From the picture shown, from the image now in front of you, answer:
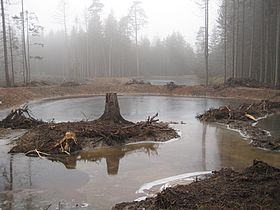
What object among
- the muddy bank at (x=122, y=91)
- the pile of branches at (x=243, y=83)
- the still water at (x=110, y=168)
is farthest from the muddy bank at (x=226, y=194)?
the pile of branches at (x=243, y=83)

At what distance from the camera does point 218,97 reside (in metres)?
35.3

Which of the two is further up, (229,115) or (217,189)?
(229,115)

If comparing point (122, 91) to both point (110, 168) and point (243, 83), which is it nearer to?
point (243, 83)

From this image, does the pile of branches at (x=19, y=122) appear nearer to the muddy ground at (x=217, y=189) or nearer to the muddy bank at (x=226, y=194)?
the muddy ground at (x=217, y=189)

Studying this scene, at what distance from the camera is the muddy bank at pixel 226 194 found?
24.2 ft

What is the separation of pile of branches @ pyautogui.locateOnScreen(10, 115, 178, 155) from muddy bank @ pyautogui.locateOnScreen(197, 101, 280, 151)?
11.7 ft

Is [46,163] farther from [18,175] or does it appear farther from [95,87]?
[95,87]

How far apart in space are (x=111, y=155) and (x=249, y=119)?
10.3 metres

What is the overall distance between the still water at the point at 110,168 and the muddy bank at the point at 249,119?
676 mm

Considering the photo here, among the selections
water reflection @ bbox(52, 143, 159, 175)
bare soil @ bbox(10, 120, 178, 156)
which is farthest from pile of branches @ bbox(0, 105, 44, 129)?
water reflection @ bbox(52, 143, 159, 175)

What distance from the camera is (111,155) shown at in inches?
530

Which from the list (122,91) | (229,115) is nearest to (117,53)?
(122,91)

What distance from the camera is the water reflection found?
12188mm

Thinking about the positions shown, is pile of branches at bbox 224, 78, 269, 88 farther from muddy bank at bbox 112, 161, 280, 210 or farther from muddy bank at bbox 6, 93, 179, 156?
muddy bank at bbox 112, 161, 280, 210
